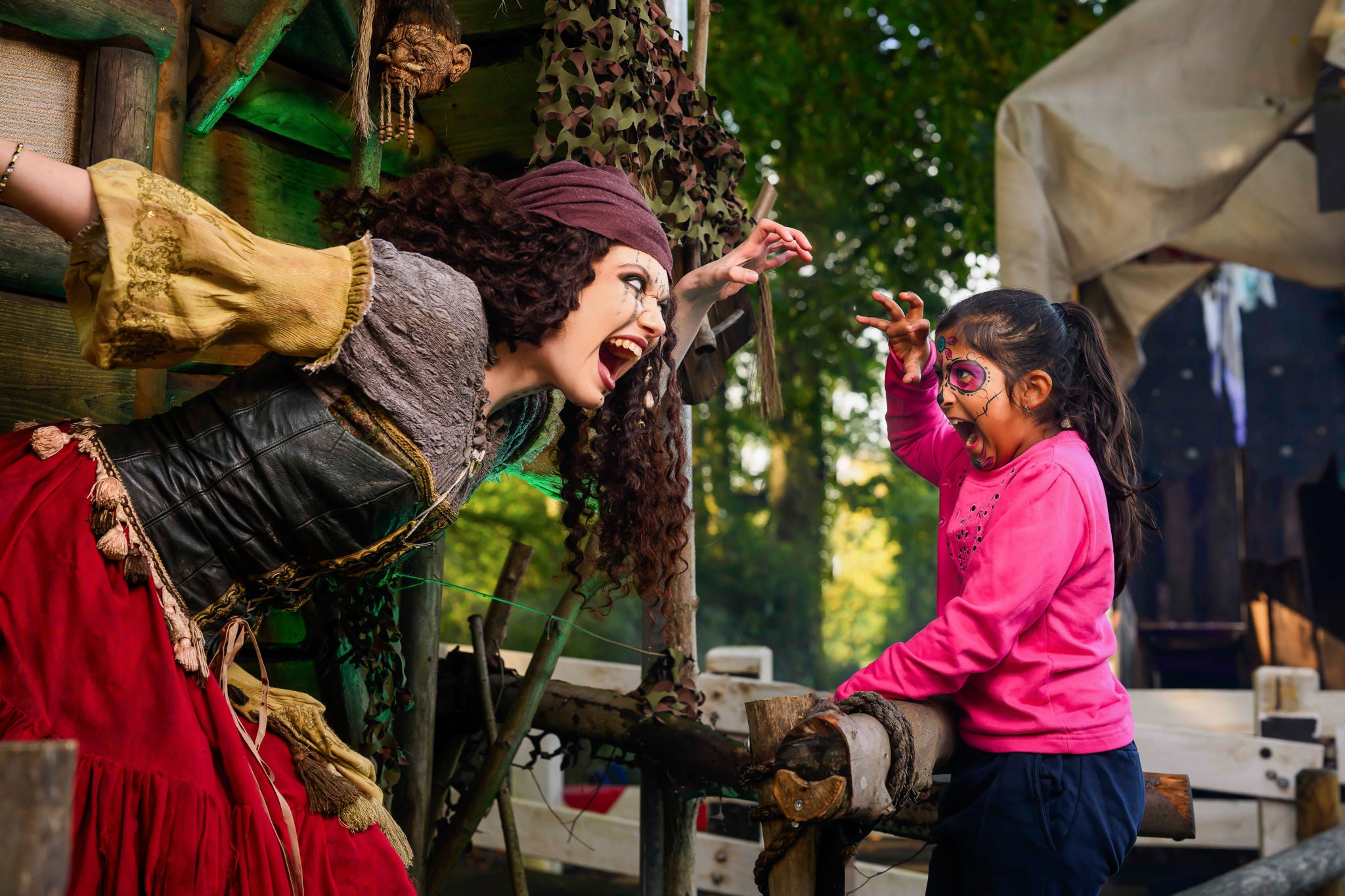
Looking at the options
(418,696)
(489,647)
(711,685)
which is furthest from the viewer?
(711,685)

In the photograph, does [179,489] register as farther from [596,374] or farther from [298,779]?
[596,374]

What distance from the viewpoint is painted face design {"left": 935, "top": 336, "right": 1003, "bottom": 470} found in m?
2.21

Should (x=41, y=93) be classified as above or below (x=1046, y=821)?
above

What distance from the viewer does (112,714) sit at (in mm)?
1619

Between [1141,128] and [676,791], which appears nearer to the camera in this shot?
[676,791]

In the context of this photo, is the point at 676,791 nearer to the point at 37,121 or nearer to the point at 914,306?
the point at 914,306

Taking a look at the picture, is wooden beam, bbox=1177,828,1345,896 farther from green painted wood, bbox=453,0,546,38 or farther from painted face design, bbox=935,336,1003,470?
green painted wood, bbox=453,0,546,38

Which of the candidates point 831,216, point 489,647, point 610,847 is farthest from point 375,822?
point 831,216

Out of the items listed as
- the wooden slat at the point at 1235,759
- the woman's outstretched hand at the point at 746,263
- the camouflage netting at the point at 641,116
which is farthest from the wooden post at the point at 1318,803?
the woman's outstretched hand at the point at 746,263

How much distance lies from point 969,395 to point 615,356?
70 centimetres

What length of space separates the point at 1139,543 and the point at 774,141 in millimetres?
7653

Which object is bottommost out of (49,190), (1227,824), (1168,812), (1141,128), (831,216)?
(1227,824)

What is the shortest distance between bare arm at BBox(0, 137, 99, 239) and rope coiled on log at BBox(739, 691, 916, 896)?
1.32 meters

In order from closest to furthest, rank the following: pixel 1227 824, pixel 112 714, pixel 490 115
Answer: pixel 112 714
pixel 490 115
pixel 1227 824
